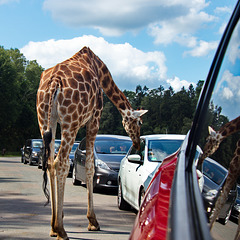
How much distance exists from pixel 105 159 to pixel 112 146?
3.37 ft

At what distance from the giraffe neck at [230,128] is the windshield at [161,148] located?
664cm

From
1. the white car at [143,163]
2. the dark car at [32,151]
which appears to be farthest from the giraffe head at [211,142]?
the dark car at [32,151]

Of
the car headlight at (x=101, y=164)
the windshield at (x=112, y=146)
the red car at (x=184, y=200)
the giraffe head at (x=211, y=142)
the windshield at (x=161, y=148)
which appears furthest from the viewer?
the windshield at (x=112, y=146)

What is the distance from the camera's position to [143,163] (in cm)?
823

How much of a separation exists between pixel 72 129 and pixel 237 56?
18.3 feet

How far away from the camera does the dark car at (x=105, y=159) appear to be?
1231cm

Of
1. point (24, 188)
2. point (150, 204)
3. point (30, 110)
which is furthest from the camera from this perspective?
point (30, 110)

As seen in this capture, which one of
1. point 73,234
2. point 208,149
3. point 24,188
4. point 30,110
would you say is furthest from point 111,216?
point 30,110

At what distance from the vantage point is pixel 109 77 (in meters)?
8.89

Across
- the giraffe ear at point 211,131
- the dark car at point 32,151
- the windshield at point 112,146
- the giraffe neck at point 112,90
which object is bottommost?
the dark car at point 32,151

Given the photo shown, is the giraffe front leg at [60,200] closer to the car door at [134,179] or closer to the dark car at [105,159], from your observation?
the car door at [134,179]

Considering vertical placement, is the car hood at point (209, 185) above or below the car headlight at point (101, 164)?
above

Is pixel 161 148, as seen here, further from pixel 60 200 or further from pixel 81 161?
pixel 81 161

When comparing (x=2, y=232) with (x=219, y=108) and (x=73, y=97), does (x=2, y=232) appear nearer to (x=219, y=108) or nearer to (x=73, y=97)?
(x=73, y=97)
